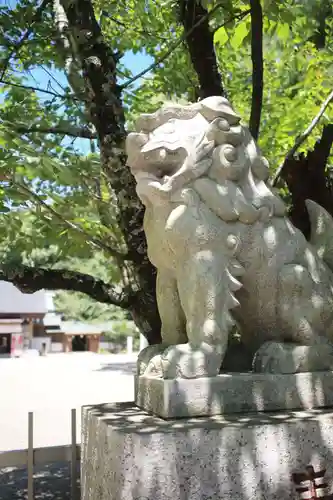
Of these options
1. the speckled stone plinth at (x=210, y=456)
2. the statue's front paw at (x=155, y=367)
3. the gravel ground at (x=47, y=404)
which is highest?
the statue's front paw at (x=155, y=367)

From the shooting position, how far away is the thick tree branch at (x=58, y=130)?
4.63 metres

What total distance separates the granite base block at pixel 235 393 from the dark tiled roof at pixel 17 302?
31457mm

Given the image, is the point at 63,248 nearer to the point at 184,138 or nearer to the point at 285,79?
the point at 184,138

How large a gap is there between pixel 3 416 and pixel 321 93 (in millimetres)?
8935

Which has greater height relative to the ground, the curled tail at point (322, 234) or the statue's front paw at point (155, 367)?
the curled tail at point (322, 234)

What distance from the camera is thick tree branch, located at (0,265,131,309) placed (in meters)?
4.67

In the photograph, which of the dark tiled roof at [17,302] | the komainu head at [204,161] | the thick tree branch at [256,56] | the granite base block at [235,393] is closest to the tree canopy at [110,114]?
the thick tree branch at [256,56]

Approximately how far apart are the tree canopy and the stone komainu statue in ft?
3.53

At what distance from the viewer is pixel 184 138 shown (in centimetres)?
291

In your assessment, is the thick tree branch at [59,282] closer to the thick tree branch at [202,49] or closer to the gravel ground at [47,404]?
the gravel ground at [47,404]

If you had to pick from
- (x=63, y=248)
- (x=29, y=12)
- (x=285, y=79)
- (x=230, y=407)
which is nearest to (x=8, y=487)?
(x=63, y=248)

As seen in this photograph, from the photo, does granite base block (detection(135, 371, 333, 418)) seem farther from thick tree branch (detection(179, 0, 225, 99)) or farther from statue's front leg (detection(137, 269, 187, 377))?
thick tree branch (detection(179, 0, 225, 99))

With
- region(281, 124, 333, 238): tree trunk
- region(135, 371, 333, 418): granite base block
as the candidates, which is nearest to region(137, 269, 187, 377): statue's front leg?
region(135, 371, 333, 418): granite base block

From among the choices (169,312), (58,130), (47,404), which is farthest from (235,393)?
(47,404)
